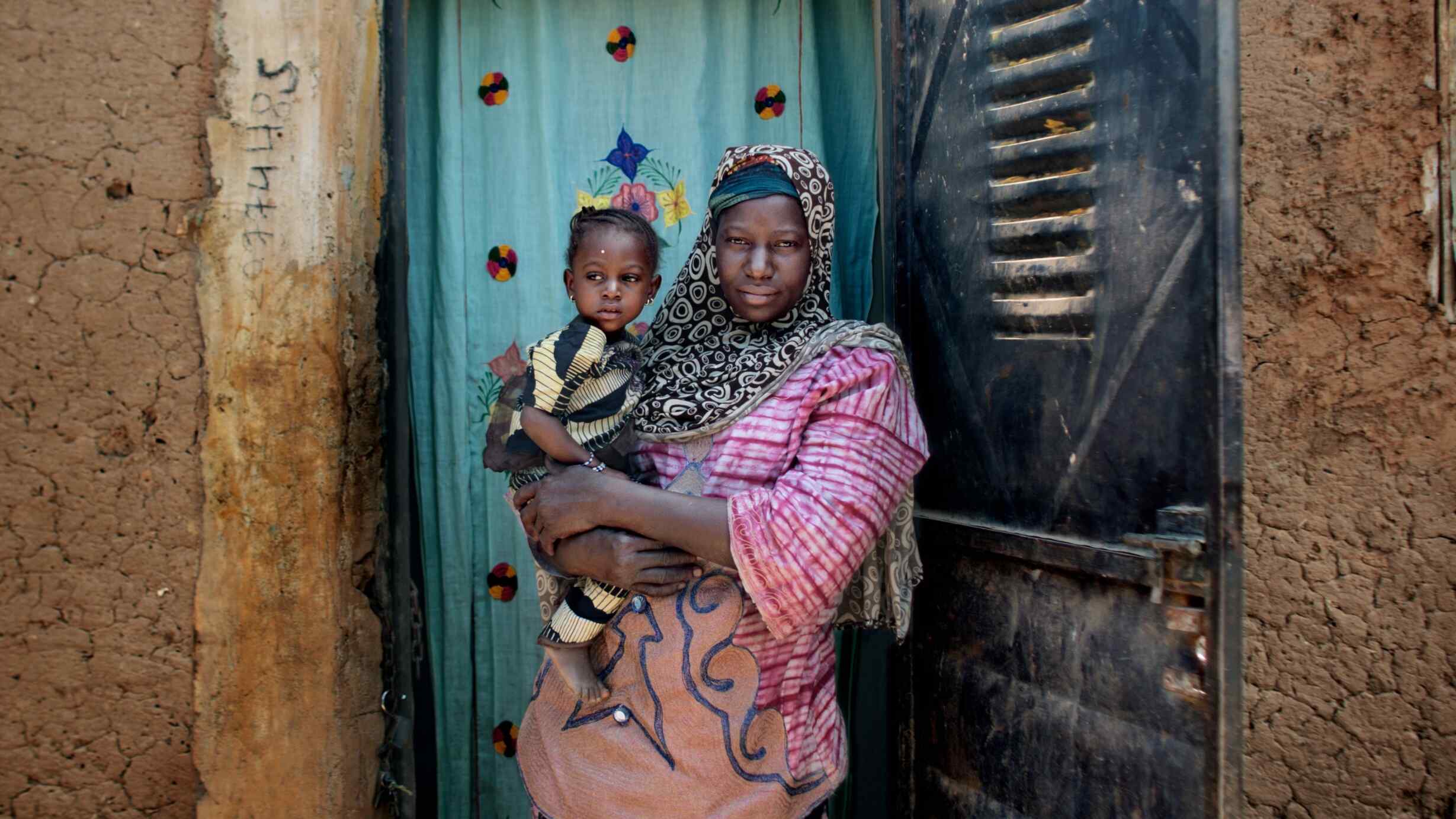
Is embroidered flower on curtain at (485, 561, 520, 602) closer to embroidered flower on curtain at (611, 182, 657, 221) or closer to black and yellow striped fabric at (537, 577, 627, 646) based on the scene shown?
black and yellow striped fabric at (537, 577, 627, 646)

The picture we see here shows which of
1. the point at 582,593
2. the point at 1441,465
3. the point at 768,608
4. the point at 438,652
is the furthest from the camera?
the point at 438,652

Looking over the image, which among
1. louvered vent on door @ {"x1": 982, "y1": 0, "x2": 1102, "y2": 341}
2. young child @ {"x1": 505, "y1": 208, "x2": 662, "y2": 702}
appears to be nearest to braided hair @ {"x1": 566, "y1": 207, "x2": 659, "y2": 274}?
young child @ {"x1": 505, "y1": 208, "x2": 662, "y2": 702}

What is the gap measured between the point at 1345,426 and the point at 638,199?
1.88m

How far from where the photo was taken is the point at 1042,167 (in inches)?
68.6

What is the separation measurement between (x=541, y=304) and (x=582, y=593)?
1104 mm

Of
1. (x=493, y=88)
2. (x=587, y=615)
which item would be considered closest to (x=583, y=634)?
(x=587, y=615)

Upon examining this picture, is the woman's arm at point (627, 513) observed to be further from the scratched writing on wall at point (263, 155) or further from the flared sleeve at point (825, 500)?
the scratched writing on wall at point (263, 155)

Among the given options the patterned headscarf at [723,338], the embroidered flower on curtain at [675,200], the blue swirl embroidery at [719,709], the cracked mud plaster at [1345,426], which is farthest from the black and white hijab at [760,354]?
the cracked mud plaster at [1345,426]

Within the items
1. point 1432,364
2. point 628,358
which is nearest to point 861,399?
point 628,358

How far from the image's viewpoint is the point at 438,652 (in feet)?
8.30

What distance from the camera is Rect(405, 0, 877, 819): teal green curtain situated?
250cm

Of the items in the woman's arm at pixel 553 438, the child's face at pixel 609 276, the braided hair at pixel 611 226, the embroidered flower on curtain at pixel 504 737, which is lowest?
the embroidered flower on curtain at pixel 504 737

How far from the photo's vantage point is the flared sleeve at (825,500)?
1.47m

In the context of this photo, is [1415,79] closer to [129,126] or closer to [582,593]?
[582,593]
